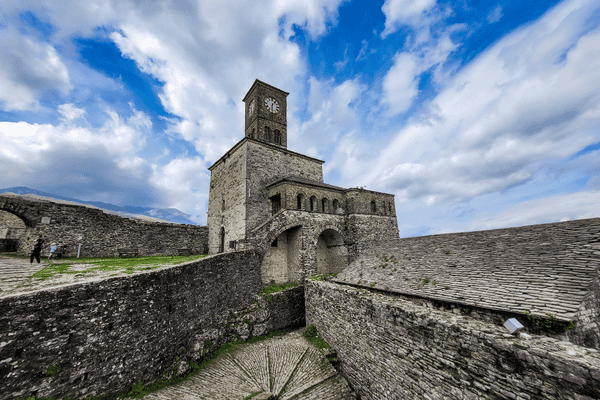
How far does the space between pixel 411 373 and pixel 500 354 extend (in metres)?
2.68

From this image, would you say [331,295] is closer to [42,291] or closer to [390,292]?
[390,292]

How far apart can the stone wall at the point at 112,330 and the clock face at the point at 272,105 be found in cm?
1772

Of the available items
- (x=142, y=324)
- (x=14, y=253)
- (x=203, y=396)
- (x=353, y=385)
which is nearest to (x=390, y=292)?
(x=353, y=385)

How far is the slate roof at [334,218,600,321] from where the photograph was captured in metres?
4.92

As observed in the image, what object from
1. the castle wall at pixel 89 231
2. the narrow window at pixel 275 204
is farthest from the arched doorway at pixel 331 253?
the castle wall at pixel 89 231

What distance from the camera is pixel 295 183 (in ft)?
57.4

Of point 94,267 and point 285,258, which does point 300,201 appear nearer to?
point 285,258

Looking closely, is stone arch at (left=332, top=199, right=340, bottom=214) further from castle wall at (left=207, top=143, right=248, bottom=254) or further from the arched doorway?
castle wall at (left=207, top=143, right=248, bottom=254)

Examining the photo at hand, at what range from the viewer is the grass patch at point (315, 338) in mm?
10584

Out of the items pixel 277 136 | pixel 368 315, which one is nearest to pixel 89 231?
pixel 368 315

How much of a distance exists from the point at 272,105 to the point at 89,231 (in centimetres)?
1862

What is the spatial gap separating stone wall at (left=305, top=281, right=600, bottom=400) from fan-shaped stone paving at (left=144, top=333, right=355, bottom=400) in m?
1.04

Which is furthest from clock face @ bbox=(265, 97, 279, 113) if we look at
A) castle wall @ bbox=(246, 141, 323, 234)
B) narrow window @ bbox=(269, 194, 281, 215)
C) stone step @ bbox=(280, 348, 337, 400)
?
stone step @ bbox=(280, 348, 337, 400)

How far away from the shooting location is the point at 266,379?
8125 millimetres
